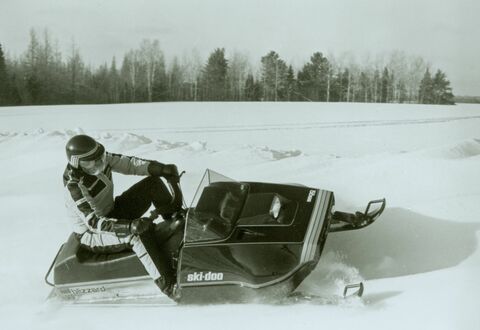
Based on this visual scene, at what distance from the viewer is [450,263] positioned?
3523mm

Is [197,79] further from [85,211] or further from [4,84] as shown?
[85,211]

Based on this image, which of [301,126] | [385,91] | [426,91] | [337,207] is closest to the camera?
[337,207]

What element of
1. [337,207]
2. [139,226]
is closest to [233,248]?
[139,226]

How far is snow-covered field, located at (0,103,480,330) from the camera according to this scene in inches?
119

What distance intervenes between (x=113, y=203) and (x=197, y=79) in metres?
11.9

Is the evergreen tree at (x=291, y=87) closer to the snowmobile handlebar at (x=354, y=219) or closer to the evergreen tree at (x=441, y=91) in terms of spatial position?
the evergreen tree at (x=441, y=91)

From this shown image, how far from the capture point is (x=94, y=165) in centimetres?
354

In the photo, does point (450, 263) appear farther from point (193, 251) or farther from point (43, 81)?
point (43, 81)

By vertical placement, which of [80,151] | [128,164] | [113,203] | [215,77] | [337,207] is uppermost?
[215,77]

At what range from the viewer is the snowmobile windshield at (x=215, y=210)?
3.22 metres

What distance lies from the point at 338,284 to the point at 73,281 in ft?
5.89

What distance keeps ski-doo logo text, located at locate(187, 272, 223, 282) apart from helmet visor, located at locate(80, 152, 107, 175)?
0.98 m

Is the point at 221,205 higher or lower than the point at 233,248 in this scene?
higher

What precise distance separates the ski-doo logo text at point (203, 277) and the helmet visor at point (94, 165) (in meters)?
0.98
